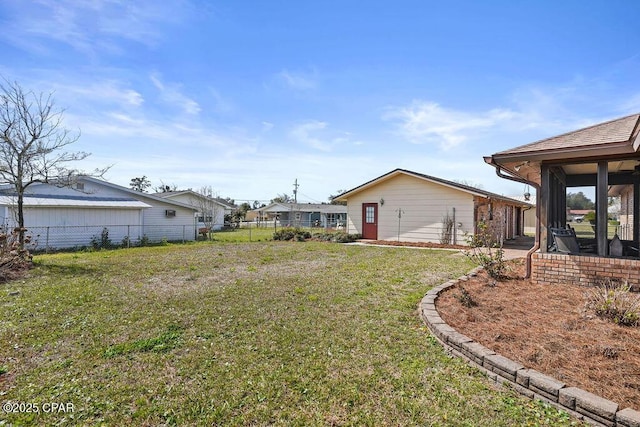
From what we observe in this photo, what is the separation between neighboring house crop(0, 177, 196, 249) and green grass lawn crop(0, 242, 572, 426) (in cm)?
918

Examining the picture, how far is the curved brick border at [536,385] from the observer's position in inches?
84.9

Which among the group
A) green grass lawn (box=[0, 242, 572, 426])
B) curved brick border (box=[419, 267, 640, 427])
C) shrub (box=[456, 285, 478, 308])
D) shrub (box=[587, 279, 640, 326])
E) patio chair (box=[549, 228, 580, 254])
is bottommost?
green grass lawn (box=[0, 242, 572, 426])

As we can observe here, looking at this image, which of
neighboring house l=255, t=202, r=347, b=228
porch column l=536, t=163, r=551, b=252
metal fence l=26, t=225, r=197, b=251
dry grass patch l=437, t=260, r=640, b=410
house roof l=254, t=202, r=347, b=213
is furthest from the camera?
house roof l=254, t=202, r=347, b=213

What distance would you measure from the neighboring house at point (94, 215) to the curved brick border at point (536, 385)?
14.4m

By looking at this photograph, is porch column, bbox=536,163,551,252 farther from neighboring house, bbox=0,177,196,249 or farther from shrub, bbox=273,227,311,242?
neighboring house, bbox=0,177,196,249

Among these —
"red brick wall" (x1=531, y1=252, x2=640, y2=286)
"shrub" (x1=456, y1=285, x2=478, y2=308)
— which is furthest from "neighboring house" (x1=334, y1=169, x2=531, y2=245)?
"shrub" (x1=456, y1=285, x2=478, y2=308)

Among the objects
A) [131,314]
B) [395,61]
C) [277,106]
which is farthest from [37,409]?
[277,106]

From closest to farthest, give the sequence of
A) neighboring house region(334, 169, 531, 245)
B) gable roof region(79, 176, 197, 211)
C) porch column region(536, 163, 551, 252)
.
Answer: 1. porch column region(536, 163, 551, 252)
2. neighboring house region(334, 169, 531, 245)
3. gable roof region(79, 176, 197, 211)

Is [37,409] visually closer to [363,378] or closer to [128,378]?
[128,378]

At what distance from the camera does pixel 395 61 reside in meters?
9.73

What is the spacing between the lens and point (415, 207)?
1562 cm

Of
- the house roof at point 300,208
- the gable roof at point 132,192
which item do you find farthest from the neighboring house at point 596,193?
the house roof at point 300,208

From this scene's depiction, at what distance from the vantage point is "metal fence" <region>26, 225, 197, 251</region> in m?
13.1

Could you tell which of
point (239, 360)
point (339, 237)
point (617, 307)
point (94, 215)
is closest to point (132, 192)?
point (94, 215)
